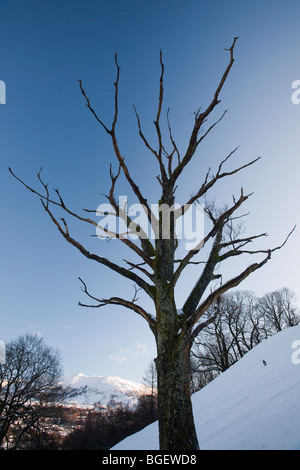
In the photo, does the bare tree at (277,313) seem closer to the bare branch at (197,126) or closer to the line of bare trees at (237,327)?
the line of bare trees at (237,327)

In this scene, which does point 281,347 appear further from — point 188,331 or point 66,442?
point 66,442

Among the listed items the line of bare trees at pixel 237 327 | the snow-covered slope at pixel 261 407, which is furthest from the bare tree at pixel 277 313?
the snow-covered slope at pixel 261 407

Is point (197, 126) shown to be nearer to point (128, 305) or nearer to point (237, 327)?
point (128, 305)

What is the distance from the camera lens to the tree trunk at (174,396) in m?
2.14

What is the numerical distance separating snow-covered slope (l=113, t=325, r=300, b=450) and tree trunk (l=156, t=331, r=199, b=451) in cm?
251

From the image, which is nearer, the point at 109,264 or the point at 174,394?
the point at 174,394

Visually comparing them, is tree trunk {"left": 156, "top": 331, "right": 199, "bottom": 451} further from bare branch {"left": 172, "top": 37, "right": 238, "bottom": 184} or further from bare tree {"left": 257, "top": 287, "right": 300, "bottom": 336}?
bare tree {"left": 257, "top": 287, "right": 300, "bottom": 336}

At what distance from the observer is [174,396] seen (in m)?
2.31

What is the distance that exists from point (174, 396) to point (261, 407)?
249 inches

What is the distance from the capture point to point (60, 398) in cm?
1716

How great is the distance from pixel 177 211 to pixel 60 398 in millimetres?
20337

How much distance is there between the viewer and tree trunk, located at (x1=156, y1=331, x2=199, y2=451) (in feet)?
7.02

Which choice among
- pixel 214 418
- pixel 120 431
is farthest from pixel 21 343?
pixel 120 431

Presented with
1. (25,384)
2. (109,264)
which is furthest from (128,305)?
(25,384)
